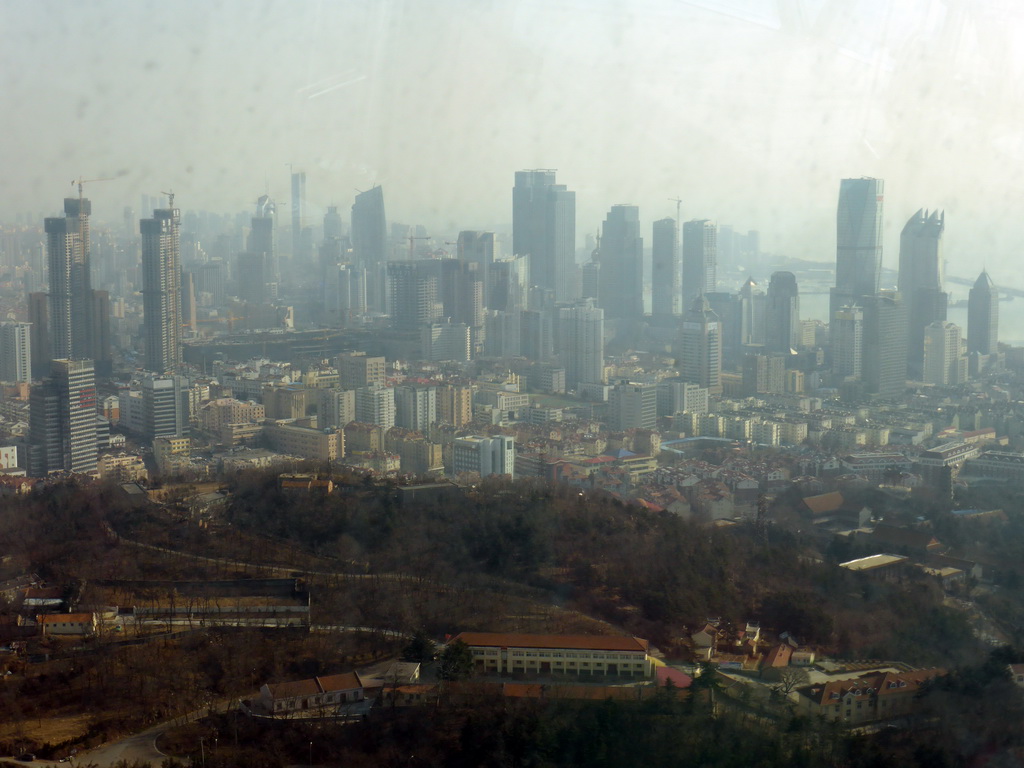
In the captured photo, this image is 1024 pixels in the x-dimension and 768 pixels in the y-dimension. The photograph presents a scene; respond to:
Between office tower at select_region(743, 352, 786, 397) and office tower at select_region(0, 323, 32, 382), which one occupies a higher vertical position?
office tower at select_region(0, 323, 32, 382)

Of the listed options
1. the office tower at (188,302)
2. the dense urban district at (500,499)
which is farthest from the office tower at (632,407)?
the office tower at (188,302)

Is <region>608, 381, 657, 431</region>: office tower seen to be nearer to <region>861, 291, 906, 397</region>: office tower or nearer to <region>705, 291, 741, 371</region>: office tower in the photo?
<region>705, 291, 741, 371</region>: office tower

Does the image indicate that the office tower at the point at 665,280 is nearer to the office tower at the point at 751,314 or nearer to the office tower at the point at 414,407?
the office tower at the point at 751,314

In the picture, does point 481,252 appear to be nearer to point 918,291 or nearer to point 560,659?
point 918,291

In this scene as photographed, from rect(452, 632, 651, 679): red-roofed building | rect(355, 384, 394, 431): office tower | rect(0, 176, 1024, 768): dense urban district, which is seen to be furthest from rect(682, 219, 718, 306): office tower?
rect(452, 632, 651, 679): red-roofed building

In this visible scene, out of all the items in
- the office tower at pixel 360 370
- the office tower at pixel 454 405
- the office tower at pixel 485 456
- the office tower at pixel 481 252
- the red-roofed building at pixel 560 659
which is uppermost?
the office tower at pixel 481 252

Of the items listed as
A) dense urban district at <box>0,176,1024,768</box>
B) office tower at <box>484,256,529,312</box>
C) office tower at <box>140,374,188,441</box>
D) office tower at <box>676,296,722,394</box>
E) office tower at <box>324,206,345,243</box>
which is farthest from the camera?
office tower at <box>484,256,529,312</box>

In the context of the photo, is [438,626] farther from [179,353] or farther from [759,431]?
[179,353]

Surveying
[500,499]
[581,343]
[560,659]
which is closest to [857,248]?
[581,343]
